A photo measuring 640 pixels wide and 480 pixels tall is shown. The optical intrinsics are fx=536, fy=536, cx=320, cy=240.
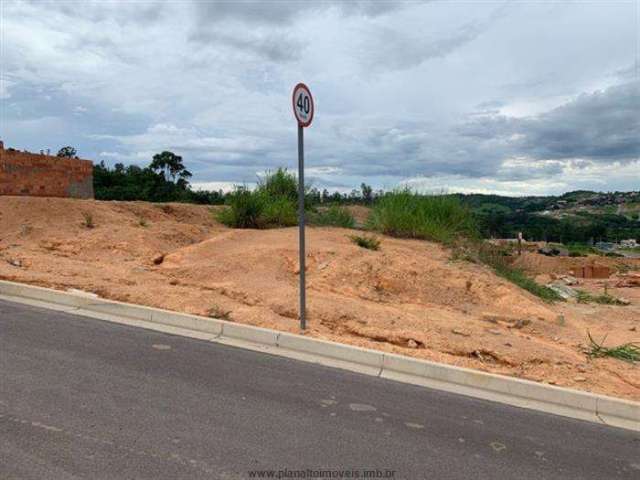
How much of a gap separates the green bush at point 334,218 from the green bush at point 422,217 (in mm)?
840

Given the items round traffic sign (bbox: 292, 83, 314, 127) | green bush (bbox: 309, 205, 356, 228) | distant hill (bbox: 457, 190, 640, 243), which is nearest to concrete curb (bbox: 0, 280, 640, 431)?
round traffic sign (bbox: 292, 83, 314, 127)

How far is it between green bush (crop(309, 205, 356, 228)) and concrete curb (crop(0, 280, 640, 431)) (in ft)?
24.4

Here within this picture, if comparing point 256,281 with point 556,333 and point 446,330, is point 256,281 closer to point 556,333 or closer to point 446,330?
point 446,330

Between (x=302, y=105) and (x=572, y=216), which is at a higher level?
(x=302, y=105)

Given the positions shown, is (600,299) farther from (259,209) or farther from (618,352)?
(259,209)

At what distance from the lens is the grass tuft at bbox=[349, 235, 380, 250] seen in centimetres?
1102

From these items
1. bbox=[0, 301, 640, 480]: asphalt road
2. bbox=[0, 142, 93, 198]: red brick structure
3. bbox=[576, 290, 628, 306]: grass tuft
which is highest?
bbox=[0, 142, 93, 198]: red brick structure

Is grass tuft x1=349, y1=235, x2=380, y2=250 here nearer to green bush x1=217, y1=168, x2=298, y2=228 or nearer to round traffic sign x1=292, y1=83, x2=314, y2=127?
green bush x1=217, y1=168, x2=298, y2=228

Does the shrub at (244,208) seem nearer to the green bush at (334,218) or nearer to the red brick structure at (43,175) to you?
the green bush at (334,218)

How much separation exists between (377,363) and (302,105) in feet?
10.3

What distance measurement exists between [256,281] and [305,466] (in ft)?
A: 18.7

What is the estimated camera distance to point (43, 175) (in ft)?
48.8

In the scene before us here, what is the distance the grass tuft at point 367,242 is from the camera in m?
11.0

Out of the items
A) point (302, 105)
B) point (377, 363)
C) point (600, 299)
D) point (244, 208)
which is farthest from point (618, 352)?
point (244, 208)
